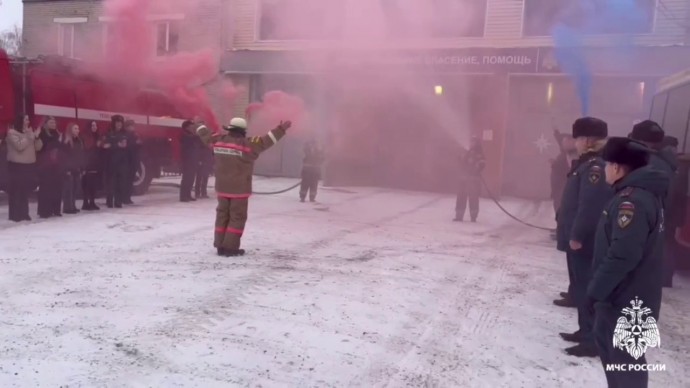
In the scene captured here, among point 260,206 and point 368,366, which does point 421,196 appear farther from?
point 368,366

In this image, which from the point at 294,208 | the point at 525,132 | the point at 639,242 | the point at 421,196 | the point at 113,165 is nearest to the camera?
the point at 639,242

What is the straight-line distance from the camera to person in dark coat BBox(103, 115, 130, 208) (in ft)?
34.2

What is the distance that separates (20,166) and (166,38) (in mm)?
6413

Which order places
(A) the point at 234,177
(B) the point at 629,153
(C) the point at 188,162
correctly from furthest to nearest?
(C) the point at 188,162 < (A) the point at 234,177 < (B) the point at 629,153

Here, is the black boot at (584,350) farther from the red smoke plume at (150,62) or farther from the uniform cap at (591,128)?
the red smoke plume at (150,62)

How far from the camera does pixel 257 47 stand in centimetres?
1531

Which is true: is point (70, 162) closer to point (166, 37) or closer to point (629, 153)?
point (166, 37)

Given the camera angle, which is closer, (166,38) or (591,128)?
(591,128)

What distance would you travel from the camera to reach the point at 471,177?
10.6 metres

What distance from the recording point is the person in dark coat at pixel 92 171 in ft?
33.5

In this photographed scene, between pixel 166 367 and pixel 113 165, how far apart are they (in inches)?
294

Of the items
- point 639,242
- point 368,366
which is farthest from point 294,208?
point 639,242

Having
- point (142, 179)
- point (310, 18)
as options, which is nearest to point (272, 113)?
point (310, 18)

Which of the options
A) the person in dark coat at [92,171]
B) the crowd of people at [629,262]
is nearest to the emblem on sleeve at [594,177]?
the crowd of people at [629,262]
